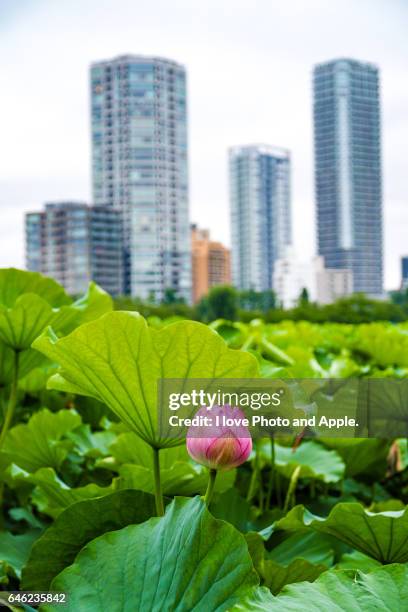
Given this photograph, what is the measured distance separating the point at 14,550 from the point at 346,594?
278 mm

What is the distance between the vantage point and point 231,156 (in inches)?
1833

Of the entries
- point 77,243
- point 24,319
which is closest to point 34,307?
point 24,319

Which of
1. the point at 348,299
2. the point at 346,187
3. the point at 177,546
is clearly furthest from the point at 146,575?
the point at 346,187

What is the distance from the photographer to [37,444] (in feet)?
1.91

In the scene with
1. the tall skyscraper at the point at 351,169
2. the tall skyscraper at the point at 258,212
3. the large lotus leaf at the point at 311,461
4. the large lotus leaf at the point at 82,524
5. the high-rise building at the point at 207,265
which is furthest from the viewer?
the tall skyscraper at the point at 258,212

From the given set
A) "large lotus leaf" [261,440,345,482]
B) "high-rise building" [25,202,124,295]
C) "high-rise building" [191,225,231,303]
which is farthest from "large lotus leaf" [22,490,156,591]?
"high-rise building" [191,225,231,303]

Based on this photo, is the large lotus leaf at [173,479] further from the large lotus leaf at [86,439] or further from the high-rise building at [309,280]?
the high-rise building at [309,280]

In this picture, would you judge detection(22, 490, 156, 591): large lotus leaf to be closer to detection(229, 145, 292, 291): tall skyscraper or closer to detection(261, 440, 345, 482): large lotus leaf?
detection(261, 440, 345, 482): large lotus leaf

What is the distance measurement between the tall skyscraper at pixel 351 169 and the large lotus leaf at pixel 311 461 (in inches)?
1798

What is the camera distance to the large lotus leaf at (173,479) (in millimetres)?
426

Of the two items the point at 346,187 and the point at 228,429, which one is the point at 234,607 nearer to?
the point at 228,429

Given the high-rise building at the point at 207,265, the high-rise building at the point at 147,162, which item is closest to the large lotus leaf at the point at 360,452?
the high-rise building at the point at 147,162

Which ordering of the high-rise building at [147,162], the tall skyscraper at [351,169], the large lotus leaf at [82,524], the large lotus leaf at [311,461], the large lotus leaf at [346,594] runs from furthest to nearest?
the tall skyscraper at [351,169] → the high-rise building at [147,162] → the large lotus leaf at [311,461] → the large lotus leaf at [82,524] → the large lotus leaf at [346,594]

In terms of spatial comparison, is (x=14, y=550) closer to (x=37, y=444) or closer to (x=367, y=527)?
(x=37, y=444)
